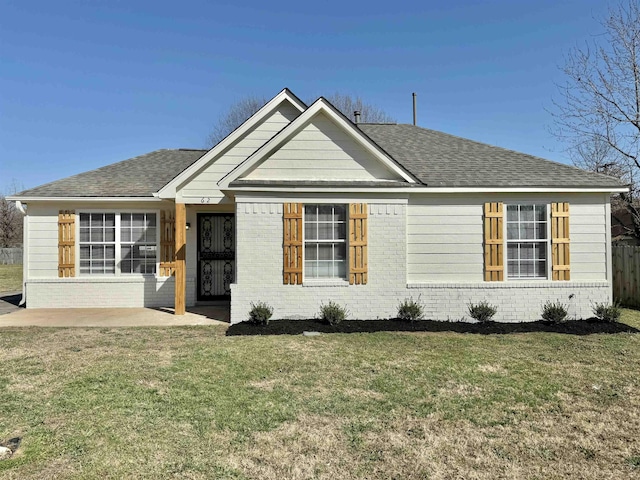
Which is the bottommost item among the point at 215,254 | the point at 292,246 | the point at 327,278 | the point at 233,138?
the point at 327,278

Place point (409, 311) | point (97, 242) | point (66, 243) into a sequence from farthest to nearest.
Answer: point (97, 242)
point (66, 243)
point (409, 311)

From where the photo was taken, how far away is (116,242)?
10758mm

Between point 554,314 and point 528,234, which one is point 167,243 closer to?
point 528,234

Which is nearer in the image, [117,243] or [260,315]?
[260,315]

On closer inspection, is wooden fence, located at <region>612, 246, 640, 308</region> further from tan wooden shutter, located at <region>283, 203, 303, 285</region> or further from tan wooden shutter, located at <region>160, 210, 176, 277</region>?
tan wooden shutter, located at <region>160, 210, 176, 277</region>

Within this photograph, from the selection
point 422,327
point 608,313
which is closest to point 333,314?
point 422,327

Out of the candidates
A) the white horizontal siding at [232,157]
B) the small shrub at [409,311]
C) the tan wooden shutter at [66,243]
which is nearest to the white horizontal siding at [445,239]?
the small shrub at [409,311]

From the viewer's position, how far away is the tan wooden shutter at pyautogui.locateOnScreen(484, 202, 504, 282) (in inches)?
356

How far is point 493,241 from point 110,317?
901 cm

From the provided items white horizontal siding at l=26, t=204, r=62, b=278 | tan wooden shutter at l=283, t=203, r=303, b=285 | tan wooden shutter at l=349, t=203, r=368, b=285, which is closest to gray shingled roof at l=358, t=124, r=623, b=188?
tan wooden shutter at l=349, t=203, r=368, b=285

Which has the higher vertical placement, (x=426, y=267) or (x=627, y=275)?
(x=426, y=267)

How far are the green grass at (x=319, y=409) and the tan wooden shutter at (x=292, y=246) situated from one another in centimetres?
189

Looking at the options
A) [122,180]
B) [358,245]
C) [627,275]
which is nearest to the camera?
[358,245]

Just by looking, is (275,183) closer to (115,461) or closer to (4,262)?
(115,461)
